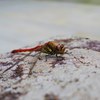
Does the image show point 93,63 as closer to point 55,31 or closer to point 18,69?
point 18,69

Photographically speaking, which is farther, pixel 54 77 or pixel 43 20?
pixel 43 20

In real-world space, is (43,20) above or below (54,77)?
below

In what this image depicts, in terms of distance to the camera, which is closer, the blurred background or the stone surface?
the stone surface

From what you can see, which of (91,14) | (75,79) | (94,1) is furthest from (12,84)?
(94,1)

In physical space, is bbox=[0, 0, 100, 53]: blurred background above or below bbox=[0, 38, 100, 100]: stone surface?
below
